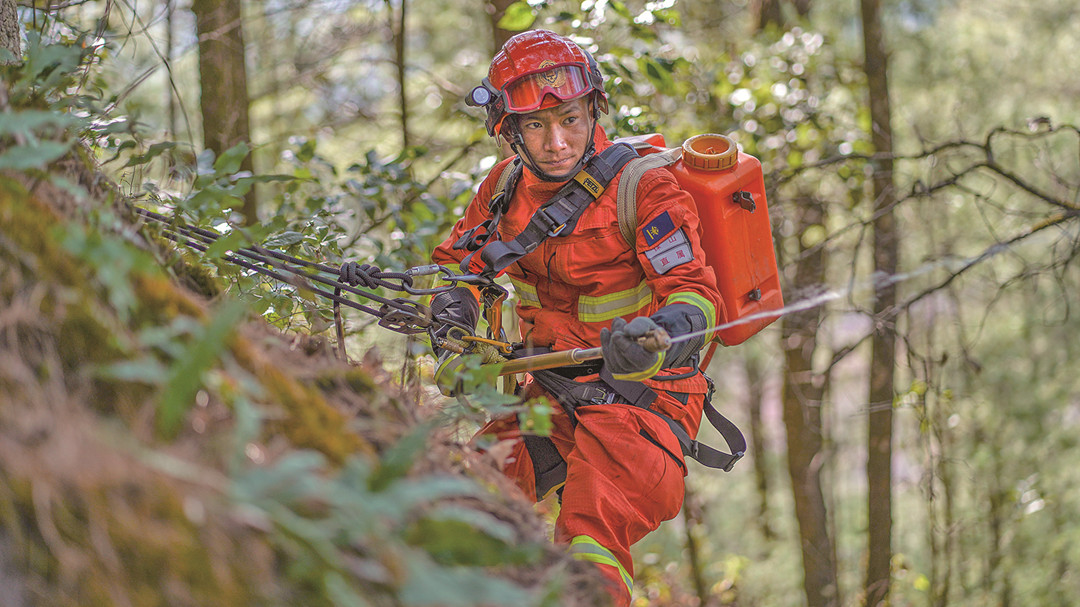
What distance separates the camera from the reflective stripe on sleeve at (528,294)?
11.8 ft

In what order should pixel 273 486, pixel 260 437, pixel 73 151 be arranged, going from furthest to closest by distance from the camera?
pixel 73 151 < pixel 260 437 < pixel 273 486

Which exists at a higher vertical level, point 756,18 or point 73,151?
point 756,18

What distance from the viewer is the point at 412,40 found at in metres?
12.7

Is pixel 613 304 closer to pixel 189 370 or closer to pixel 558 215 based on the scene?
pixel 558 215

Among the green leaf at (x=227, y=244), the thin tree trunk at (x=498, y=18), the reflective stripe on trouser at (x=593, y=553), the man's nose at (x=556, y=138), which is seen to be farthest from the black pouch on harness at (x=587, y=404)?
the thin tree trunk at (x=498, y=18)

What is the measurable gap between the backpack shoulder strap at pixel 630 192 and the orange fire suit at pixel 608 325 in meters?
0.03

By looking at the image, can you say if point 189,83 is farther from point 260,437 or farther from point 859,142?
point 260,437

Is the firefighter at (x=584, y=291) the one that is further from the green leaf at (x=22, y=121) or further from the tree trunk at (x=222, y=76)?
the tree trunk at (x=222, y=76)

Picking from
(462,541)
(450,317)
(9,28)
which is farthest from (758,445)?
(462,541)

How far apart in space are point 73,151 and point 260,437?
102 centimetres

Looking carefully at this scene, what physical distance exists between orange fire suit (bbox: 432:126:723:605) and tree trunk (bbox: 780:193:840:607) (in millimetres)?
3422

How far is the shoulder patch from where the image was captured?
10.2 ft

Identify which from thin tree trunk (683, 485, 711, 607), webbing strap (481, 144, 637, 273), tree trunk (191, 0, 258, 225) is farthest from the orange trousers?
thin tree trunk (683, 485, 711, 607)

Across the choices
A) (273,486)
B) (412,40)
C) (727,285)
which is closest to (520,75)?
(727,285)
